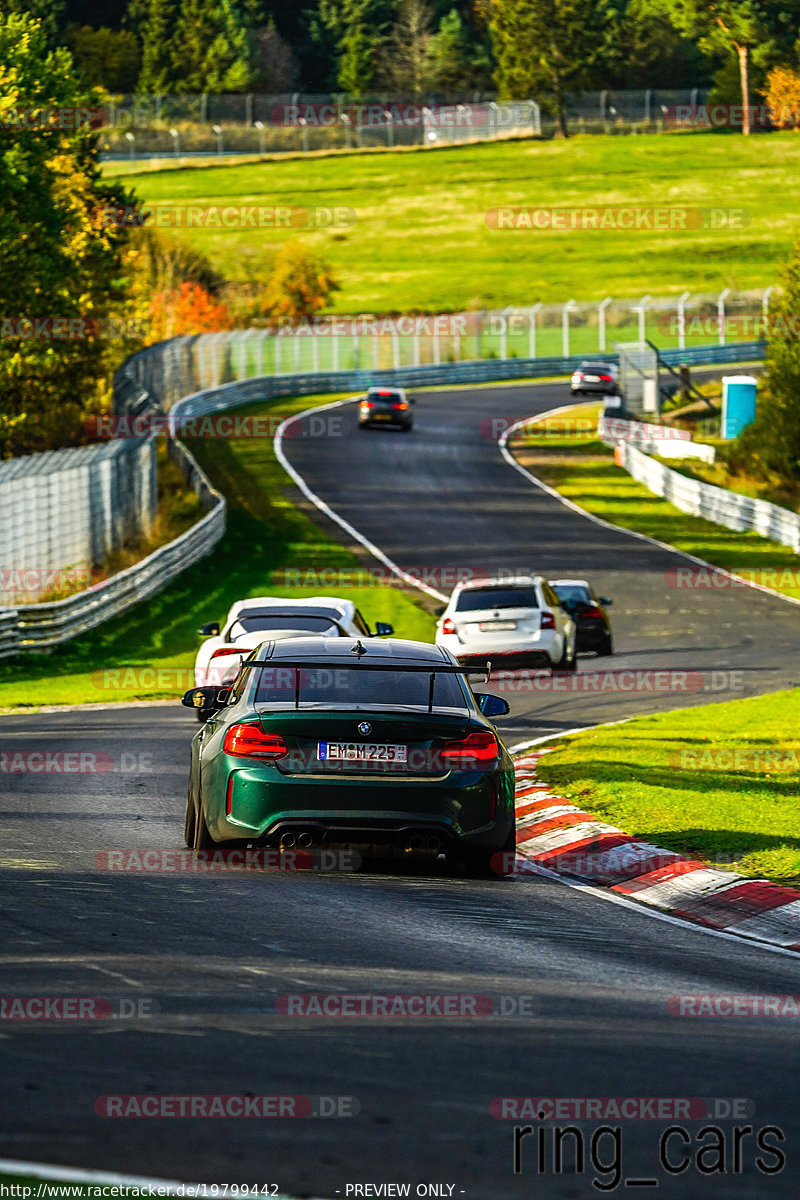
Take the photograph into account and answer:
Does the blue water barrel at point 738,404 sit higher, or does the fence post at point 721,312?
the fence post at point 721,312

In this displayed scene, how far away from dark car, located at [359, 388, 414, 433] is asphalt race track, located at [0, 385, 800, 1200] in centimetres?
5006

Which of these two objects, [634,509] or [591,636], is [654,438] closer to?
[634,509]

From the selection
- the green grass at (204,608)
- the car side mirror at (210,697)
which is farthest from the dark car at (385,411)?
the car side mirror at (210,697)

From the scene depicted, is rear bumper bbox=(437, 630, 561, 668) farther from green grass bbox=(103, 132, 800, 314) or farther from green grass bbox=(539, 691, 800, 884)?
green grass bbox=(103, 132, 800, 314)

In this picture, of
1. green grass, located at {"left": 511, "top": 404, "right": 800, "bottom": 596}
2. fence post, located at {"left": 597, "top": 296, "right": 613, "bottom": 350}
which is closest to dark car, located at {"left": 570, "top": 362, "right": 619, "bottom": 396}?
green grass, located at {"left": 511, "top": 404, "right": 800, "bottom": 596}

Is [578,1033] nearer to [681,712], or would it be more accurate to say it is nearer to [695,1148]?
[695,1148]

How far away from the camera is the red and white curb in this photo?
364 inches

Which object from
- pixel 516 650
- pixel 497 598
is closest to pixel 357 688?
pixel 516 650

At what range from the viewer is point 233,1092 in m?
5.42

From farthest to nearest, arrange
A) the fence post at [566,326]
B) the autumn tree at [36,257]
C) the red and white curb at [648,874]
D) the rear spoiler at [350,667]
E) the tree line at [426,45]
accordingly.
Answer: the tree line at [426,45], the fence post at [566,326], the autumn tree at [36,257], the rear spoiler at [350,667], the red and white curb at [648,874]

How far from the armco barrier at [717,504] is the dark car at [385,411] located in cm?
1124

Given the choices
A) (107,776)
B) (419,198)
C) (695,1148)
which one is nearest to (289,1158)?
(695,1148)

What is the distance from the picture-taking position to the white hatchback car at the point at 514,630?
976 inches

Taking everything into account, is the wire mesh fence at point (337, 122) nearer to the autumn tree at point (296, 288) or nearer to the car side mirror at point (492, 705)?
the autumn tree at point (296, 288)
